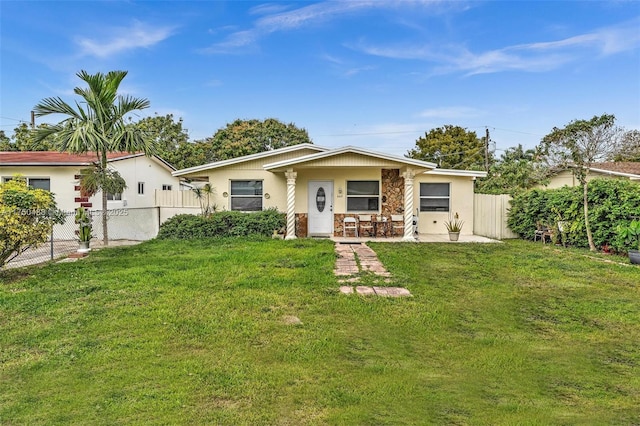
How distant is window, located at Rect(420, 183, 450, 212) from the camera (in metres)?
14.2

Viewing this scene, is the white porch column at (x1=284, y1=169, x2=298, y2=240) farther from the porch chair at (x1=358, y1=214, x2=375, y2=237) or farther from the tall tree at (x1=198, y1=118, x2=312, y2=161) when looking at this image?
the tall tree at (x1=198, y1=118, x2=312, y2=161)

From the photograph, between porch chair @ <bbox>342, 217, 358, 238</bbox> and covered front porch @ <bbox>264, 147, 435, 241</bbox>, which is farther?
covered front porch @ <bbox>264, 147, 435, 241</bbox>

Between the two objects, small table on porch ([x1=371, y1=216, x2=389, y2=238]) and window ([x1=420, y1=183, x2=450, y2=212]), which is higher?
window ([x1=420, y1=183, x2=450, y2=212])

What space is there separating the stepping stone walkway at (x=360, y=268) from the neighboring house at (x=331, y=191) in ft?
9.63

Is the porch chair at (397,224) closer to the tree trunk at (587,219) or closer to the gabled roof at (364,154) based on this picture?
the gabled roof at (364,154)

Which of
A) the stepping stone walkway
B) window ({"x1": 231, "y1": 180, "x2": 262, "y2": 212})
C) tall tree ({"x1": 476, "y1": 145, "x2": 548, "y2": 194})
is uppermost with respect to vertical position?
tall tree ({"x1": 476, "y1": 145, "x2": 548, "y2": 194})

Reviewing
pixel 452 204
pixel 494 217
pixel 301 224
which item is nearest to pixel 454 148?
pixel 494 217

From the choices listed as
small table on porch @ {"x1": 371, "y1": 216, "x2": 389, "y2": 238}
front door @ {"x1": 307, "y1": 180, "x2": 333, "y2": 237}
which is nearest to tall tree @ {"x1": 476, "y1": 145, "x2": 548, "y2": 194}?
small table on porch @ {"x1": 371, "y1": 216, "x2": 389, "y2": 238}

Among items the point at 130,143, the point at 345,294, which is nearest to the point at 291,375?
the point at 345,294

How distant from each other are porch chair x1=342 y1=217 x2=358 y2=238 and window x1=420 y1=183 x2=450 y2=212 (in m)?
2.89

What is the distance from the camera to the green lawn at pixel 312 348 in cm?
280

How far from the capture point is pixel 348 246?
35.8 ft

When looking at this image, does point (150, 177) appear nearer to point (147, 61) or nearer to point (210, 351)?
point (147, 61)

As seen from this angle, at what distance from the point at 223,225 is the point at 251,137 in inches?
816
